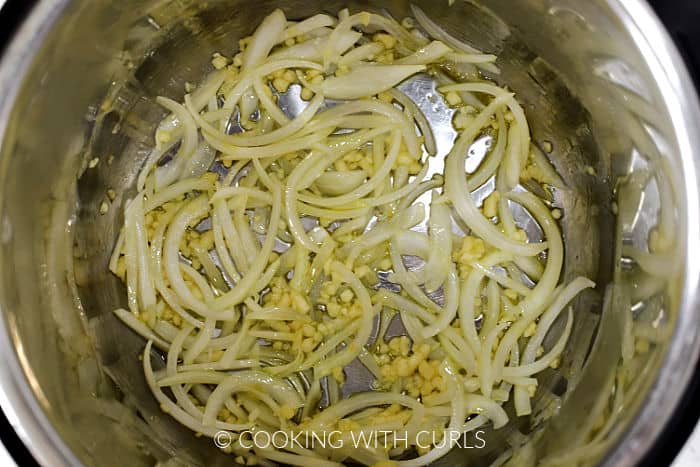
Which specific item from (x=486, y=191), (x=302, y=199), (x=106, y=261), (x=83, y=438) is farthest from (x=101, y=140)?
(x=486, y=191)

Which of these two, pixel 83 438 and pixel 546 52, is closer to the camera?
pixel 83 438

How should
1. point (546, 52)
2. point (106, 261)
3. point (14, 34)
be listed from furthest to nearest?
point (106, 261) → point (546, 52) → point (14, 34)

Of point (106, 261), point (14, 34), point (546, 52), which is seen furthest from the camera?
point (106, 261)

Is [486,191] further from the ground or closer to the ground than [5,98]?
further from the ground

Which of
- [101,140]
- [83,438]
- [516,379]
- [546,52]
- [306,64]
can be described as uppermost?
[546,52]

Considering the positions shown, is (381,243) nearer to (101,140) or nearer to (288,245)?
(288,245)

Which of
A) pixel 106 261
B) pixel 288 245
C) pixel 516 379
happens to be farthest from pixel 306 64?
pixel 516 379

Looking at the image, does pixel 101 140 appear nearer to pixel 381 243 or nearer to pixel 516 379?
pixel 381 243
